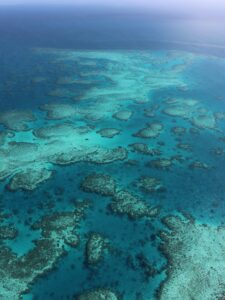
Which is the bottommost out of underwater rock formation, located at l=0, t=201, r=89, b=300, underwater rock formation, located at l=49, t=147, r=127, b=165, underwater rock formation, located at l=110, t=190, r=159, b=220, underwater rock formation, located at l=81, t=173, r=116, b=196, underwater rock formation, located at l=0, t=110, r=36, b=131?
underwater rock formation, located at l=0, t=201, r=89, b=300

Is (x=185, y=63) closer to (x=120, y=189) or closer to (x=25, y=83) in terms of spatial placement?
(x=25, y=83)

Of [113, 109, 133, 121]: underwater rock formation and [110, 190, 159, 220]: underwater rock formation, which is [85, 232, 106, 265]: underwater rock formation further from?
[113, 109, 133, 121]: underwater rock formation

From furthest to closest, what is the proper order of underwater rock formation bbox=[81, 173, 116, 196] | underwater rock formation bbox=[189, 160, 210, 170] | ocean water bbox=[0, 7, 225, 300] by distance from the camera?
underwater rock formation bbox=[189, 160, 210, 170] → underwater rock formation bbox=[81, 173, 116, 196] → ocean water bbox=[0, 7, 225, 300]

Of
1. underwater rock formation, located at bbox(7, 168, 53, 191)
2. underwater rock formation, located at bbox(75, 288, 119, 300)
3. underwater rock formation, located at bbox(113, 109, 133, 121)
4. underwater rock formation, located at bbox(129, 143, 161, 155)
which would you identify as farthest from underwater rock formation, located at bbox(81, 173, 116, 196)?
underwater rock formation, located at bbox(113, 109, 133, 121)

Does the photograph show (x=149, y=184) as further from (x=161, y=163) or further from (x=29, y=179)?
(x=29, y=179)

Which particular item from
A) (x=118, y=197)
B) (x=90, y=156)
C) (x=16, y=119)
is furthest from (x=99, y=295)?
(x=16, y=119)

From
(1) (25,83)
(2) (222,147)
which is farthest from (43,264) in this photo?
(1) (25,83)

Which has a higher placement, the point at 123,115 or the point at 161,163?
the point at 123,115
